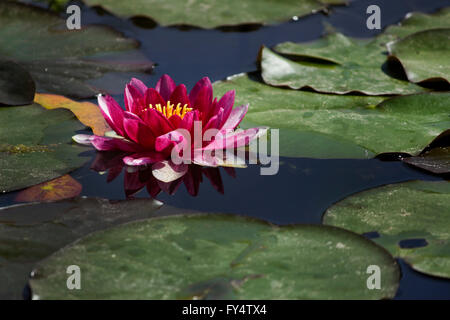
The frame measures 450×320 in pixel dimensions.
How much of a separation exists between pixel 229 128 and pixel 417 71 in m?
1.06

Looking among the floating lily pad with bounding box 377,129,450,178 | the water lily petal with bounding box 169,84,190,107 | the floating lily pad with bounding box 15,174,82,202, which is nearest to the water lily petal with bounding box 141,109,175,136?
the water lily petal with bounding box 169,84,190,107

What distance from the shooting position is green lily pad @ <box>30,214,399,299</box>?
157cm

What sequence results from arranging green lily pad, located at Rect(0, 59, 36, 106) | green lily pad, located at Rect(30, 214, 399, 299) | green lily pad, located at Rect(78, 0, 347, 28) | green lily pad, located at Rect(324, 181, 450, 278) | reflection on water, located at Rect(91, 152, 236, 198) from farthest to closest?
green lily pad, located at Rect(78, 0, 347, 28) → green lily pad, located at Rect(0, 59, 36, 106) → reflection on water, located at Rect(91, 152, 236, 198) → green lily pad, located at Rect(324, 181, 450, 278) → green lily pad, located at Rect(30, 214, 399, 299)

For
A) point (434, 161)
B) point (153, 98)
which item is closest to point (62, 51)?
point (153, 98)

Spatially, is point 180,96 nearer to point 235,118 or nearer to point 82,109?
point 235,118

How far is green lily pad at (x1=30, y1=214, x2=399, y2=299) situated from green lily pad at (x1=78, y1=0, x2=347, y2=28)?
1940 millimetres

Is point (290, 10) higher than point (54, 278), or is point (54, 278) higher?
point (290, 10)

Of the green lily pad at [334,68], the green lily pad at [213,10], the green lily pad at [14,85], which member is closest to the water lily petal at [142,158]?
the green lily pad at [14,85]

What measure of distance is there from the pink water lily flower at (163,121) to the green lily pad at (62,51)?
54 cm

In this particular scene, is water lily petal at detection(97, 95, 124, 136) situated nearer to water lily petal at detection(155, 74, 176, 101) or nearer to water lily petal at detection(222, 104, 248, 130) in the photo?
water lily petal at detection(155, 74, 176, 101)

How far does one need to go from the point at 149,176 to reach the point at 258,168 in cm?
39
